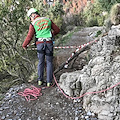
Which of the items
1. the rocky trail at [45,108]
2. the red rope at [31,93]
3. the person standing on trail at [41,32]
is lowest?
the rocky trail at [45,108]

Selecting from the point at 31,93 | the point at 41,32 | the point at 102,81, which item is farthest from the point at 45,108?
the point at 41,32

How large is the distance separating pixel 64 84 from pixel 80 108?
102cm

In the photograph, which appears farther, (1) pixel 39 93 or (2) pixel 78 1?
(2) pixel 78 1

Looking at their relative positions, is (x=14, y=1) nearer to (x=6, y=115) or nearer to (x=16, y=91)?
(x=16, y=91)

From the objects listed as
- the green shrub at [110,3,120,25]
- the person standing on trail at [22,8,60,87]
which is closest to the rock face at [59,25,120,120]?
the person standing on trail at [22,8,60,87]

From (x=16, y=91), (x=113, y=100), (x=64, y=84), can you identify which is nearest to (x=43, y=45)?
(x=64, y=84)

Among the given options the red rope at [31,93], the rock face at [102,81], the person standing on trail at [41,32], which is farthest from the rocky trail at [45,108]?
the person standing on trail at [41,32]

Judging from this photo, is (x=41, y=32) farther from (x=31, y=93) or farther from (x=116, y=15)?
(x=116, y=15)

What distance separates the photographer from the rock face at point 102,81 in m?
3.31

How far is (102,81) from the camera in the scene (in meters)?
3.69

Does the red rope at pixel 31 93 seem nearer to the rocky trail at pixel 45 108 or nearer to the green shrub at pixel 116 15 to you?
the rocky trail at pixel 45 108

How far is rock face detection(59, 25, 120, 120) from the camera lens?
130 inches

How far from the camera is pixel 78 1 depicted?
137ft

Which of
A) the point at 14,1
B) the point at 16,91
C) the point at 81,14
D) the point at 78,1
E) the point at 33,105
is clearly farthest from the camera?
the point at 78,1
